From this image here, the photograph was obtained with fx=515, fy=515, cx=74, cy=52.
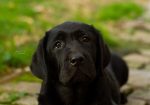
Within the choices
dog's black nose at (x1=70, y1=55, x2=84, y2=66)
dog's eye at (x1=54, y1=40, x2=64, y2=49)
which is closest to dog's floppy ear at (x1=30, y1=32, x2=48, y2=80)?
dog's eye at (x1=54, y1=40, x2=64, y2=49)

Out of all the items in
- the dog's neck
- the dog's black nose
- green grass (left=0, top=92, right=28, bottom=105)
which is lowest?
the dog's neck

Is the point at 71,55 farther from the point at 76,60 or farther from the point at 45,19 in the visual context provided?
the point at 45,19

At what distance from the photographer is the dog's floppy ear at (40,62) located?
14.9ft

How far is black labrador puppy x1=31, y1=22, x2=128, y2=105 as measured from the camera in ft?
14.4

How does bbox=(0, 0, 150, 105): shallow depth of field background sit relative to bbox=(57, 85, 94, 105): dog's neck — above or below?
above

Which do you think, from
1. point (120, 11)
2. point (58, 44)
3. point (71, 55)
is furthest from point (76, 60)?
point (120, 11)

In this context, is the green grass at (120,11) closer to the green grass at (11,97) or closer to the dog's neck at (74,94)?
the green grass at (11,97)

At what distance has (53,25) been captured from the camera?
29.3ft

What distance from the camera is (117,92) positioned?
5.21m

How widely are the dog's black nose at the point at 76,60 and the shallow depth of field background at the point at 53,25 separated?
1435 millimetres

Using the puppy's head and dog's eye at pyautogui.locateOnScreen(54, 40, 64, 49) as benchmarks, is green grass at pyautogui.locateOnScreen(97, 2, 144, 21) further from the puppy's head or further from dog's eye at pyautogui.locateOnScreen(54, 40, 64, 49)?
dog's eye at pyautogui.locateOnScreen(54, 40, 64, 49)

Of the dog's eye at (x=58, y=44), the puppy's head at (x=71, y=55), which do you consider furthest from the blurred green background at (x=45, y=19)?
the dog's eye at (x=58, y=44)

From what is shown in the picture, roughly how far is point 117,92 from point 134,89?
1.02m

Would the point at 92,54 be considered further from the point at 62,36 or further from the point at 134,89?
the point at 134,89
